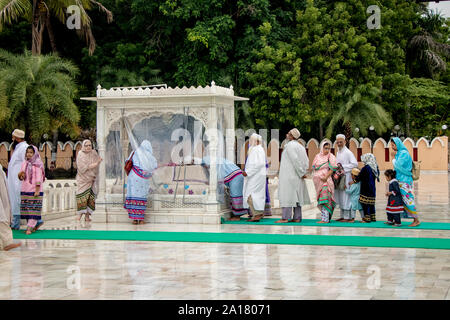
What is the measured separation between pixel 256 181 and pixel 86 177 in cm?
306

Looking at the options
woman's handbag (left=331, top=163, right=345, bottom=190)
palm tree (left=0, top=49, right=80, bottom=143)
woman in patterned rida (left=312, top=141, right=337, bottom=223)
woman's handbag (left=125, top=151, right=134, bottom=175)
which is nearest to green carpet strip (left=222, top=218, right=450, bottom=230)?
woman in patterned rida (left=312, top=141, right=337, bottom=223)

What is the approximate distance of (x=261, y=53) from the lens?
70.7ft

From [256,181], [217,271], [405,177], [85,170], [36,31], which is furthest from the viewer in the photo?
[36,31]

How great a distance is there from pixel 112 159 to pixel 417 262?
6.49 m

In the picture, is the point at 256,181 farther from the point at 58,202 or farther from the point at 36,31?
the point at 36,31

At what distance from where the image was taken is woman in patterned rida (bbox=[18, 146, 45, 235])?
9.65 meters

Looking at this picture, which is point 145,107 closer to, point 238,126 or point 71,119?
point 71,119

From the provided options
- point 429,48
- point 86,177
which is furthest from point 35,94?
point 429,48

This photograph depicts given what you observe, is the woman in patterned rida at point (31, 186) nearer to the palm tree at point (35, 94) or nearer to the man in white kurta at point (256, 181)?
the man in white kurta at point (256, 181)

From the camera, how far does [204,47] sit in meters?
21.5

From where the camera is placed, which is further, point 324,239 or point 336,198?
point 336,198

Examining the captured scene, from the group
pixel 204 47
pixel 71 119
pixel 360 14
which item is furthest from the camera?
pixel 360 14

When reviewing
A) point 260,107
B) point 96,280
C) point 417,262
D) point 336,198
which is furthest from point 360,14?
point 96,280

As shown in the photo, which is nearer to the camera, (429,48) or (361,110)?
(361,110)
